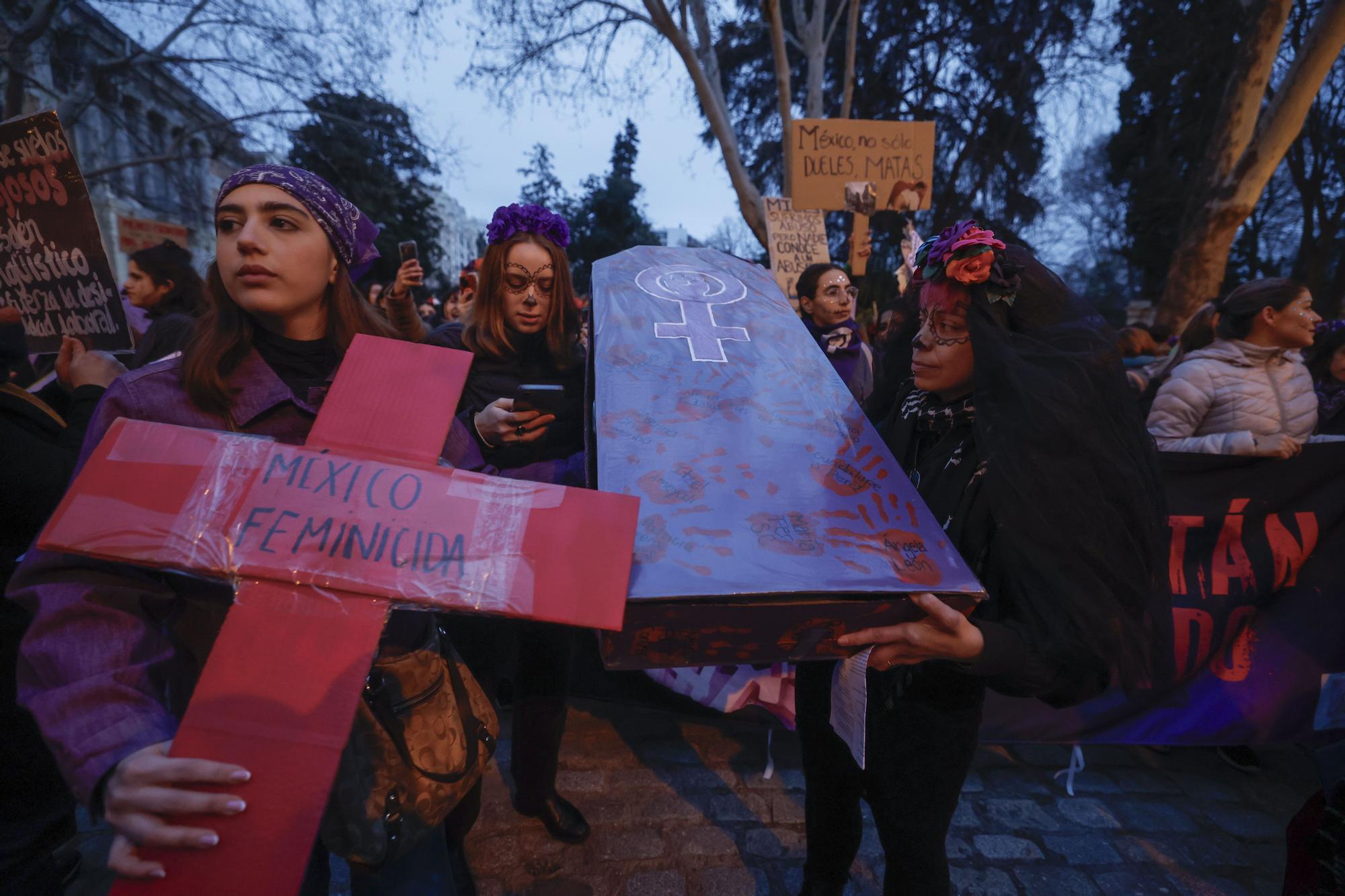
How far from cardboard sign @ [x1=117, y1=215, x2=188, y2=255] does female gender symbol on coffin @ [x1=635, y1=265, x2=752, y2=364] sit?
→ 5986mm

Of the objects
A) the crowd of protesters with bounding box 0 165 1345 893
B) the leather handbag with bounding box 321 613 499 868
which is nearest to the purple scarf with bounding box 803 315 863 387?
the crowd of protesters with bounding box 0 165 1345 893

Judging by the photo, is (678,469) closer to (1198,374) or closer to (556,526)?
(556,526)

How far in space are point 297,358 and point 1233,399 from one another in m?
3.87

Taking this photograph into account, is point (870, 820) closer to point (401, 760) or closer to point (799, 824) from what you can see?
point (799, 824)

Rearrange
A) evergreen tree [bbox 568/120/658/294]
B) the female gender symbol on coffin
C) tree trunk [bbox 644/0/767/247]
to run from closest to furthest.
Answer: the female gender symbol on coffin, tree trunk [bbox 644/0/767/247], evergreen tree [bbox 568/120/658/294]

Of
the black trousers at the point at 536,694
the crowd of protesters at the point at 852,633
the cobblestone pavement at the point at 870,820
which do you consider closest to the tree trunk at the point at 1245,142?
the cobblestone pavement at the point at 870,820

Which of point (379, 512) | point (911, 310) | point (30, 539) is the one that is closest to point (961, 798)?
point (911, 310)

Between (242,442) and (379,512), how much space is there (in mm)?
243

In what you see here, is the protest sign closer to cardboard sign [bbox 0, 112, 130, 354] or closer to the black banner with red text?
cardboard sign [bbox 0, 112, 130, 354]

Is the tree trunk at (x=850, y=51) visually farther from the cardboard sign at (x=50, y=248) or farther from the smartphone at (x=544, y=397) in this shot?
the cardboard sign at (x=50, y=248)

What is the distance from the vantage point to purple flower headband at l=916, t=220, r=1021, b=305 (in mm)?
1352

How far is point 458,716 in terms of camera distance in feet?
4.17

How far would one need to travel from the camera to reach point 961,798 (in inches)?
107

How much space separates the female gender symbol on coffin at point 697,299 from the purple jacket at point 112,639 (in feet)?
3.14
